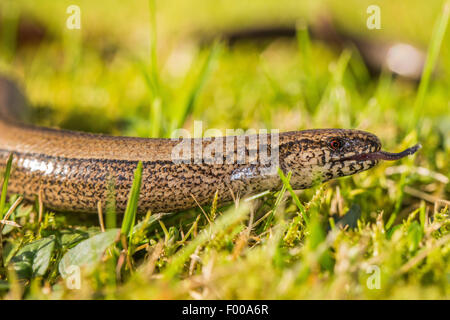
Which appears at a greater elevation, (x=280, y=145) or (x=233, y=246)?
(x=280, y=145)

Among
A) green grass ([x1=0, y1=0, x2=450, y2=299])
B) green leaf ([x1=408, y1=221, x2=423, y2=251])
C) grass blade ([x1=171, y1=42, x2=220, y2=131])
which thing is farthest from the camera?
grass blade ([x1=171, y1=42, x2=220, y2=131])

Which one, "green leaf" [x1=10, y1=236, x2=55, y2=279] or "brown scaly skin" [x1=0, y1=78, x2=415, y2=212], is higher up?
"brown scaly skin" [x1=0, y1=78, x2=415, y2=212]

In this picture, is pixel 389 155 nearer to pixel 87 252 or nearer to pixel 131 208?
pixel 131 208

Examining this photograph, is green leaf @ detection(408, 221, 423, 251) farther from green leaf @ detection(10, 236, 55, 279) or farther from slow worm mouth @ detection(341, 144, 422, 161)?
green leaf @ detection(10, 236, 55, 279)

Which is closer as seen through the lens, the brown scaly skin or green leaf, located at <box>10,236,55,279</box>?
green leaf, located at <box>10,236,55,279</box>

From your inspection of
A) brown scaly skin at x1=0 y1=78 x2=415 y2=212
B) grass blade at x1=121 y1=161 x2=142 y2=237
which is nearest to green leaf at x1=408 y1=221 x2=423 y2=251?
brown scaly skin at x1=0 y1=78 x2=415 y2=212

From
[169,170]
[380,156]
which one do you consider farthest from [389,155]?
[169,170]

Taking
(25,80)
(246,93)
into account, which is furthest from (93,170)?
(25,80)
